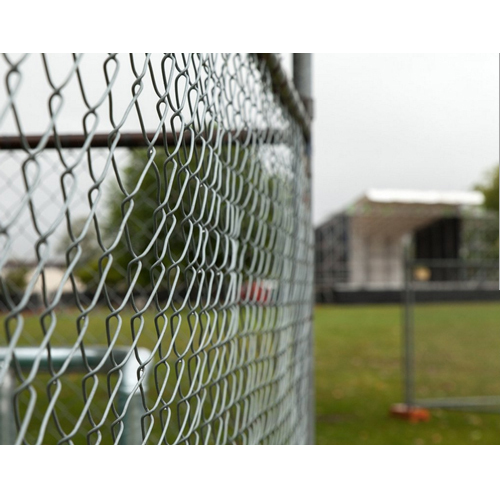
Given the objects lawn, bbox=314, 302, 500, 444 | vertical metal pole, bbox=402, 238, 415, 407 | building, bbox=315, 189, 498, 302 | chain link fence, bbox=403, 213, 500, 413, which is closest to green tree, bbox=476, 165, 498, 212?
building, bbox=315, 189, 498, 302

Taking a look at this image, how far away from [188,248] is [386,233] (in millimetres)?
30067

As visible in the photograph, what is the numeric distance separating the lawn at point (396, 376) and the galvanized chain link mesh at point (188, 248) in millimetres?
2234

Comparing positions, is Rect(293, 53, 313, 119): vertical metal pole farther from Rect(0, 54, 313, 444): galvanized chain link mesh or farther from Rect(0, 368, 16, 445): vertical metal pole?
Rect(0, 368, 16, 445): vertical metal pole

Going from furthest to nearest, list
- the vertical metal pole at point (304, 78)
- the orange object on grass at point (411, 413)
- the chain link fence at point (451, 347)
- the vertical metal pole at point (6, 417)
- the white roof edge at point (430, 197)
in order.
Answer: the white roof edge at point (430, 197) < the chain link fence at point (451, 347) < the orange object on grass at point (411, 413) < the vertical metal pole at point (6, 417) < the vertical metal pole at point (304, 78)

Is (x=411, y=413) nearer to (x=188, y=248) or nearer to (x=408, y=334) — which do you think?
(x=408, y=334)

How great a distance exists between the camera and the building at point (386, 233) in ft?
83.5

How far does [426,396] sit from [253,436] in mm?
4823

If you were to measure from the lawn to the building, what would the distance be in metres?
10.7

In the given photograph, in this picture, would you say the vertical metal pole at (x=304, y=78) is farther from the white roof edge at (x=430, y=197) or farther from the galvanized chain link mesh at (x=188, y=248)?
the white roof edge at (x=430, y=197)

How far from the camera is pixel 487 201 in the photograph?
30703 mm

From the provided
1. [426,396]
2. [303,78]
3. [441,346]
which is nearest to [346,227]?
[441,346]

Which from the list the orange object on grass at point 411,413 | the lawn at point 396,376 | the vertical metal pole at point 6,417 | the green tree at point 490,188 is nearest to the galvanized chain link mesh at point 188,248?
the vertical metal pole at point 6,417

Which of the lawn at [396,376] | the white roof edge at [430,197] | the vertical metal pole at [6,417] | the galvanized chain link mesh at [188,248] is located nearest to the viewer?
the galvanized chain link mesh at [188,248]

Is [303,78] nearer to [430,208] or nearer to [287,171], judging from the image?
[287,171]
